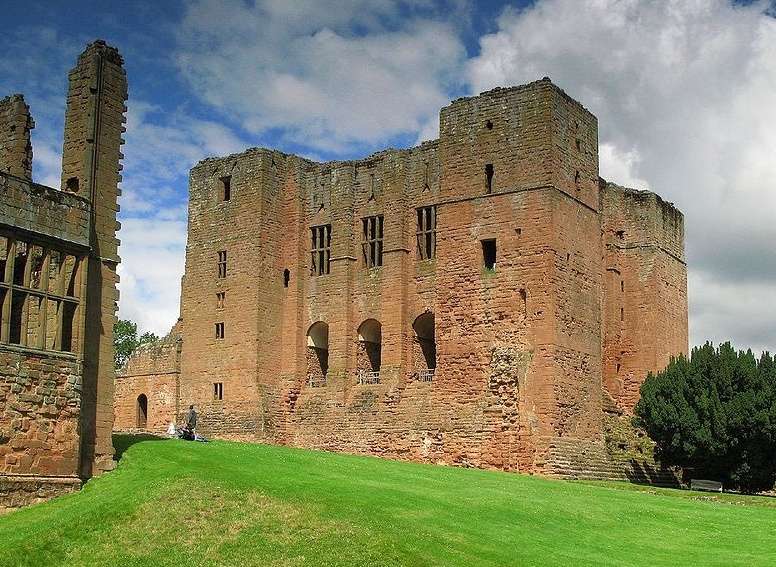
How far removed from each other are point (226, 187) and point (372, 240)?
20.6 feet

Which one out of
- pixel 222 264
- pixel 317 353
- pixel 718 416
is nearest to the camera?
pixel 718 416

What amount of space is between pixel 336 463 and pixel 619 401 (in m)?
16.7

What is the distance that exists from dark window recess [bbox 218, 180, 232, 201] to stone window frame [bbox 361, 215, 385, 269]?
5.46m

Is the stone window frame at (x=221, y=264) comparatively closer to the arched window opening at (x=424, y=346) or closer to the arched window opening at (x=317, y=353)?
the arched window opening at (x=317, y=353)

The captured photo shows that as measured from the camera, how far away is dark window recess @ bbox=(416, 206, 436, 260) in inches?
1494

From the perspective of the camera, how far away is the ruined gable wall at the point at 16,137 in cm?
2469

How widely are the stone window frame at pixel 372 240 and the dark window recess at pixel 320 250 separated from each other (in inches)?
56.8

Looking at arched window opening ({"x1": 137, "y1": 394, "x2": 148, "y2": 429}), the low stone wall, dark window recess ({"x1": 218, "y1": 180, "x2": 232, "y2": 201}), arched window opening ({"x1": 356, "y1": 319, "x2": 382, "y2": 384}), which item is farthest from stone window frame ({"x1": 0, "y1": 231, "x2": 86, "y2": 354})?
arched window opening ({"x1": 137, "y1": 394, "x2": 148, "y2": 429})

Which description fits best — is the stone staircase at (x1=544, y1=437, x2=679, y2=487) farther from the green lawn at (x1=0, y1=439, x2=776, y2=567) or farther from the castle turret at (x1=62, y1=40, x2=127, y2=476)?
the castle turret at (x1=62, y1=40, x2=127, y2=476)

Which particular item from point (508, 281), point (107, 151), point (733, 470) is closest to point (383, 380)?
point (508, 281)

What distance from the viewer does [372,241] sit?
3953cm

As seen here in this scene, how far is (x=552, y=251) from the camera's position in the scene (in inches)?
1345

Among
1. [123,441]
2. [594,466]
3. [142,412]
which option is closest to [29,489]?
[123,441]

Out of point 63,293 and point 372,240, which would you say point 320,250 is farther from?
point 63,293
